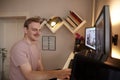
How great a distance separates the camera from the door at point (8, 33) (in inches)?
196

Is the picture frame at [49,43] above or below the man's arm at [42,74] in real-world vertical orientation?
above

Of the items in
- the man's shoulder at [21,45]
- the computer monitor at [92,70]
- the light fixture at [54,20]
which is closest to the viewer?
the computer monitor at [92,70]

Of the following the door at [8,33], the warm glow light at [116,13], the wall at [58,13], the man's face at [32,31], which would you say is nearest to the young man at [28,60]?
the man's face at [32,31]

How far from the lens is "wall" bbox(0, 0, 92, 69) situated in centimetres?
406

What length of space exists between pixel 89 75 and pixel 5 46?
460cm

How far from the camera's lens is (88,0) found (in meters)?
4.03

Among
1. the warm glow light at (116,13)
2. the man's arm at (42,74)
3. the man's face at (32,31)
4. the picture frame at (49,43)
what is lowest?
the man's arm at (42,74)

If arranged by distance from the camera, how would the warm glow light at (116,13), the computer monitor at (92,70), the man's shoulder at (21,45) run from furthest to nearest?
1. the warm glow light at (116,13)
2. the man's shoulder at (21,45)
3. the computer monitor at (92,70)

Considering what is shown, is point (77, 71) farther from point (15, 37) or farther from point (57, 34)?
point (15, 37)

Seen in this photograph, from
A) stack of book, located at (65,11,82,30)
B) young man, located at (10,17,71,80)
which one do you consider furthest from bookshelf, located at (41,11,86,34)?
young man, located at (10,17,71,80)

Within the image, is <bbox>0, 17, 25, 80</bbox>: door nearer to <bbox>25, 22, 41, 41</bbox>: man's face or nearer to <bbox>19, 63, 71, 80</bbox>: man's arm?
<bbox>25, 22, 41, 41</bbox>: man's face

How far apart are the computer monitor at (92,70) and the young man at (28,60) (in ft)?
2.50

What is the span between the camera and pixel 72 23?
3.96 m

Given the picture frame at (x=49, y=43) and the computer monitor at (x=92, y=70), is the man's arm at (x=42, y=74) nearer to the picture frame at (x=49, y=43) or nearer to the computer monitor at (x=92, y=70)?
the computer monitor at (x=92, y=70)
